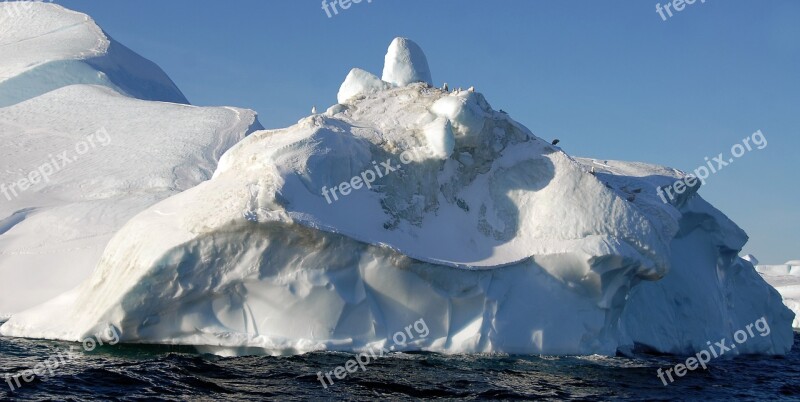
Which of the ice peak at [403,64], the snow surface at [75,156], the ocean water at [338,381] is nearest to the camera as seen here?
the ocean water at [338,381]

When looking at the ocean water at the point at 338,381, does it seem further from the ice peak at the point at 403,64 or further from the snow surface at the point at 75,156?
the ice peak at the point at 403,64

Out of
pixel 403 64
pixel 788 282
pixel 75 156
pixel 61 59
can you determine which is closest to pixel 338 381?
pixel 403 64

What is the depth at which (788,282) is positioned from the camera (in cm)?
3875

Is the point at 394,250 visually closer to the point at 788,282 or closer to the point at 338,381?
the point at 338,381

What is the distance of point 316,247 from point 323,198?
1.08 m

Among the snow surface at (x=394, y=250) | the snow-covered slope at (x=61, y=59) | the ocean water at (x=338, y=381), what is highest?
the snow-covered slope at (x=61, y=59)

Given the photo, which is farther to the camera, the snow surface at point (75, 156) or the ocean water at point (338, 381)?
the snow surface at point (75, 156)

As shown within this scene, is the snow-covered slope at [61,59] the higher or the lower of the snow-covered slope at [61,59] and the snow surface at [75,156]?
the higher

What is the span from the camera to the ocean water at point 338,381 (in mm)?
8750

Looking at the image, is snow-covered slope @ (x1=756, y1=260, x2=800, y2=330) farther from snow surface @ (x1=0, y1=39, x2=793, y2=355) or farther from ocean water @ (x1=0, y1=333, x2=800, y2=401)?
ocean water @ (x1=0, y1=333, x2=800, y2=401)

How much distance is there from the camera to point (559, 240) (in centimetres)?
1318

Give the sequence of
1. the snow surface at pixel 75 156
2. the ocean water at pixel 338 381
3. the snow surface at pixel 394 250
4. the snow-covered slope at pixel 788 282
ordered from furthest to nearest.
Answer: the snow-covered slope at pixel 788 282 → the snow surface at pixel 75 156 → the snow surface at pixel 394 250 → the ocean water at pixel 338 381

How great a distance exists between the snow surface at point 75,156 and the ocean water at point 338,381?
6883 mm

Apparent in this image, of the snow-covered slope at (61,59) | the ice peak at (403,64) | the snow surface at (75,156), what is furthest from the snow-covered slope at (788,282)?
the snow-covered slope at (61,59)
